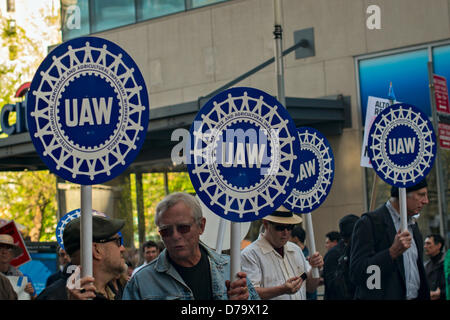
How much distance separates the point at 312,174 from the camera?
711cm

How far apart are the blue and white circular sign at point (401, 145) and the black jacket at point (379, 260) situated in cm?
31

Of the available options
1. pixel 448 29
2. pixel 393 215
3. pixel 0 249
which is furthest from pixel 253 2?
pixel 393 215

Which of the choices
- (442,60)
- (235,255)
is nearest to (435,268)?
(442,60)

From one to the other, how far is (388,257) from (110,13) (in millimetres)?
17117

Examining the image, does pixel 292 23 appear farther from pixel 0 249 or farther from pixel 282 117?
pixel 282 117

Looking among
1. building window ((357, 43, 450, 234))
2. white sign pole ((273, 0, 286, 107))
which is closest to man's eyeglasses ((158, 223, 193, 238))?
white sign pole ((273, 0, 286, 107))

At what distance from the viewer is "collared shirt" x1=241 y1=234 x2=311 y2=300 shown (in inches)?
257

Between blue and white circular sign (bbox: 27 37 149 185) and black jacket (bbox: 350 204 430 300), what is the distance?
3.16 m

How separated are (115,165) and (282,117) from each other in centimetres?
104

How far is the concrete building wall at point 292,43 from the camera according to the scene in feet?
55.4

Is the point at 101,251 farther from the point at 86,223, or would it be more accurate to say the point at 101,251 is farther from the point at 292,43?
the point at 292,43

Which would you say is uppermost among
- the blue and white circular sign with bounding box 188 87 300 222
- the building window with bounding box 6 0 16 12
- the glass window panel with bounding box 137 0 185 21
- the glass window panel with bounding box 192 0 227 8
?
the building window with bounding box 6 0 16 12

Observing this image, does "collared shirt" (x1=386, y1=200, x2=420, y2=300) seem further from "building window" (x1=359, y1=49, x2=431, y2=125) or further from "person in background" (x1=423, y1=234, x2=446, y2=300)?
"building window" (x1=359, y1=49, x2=431, y2=125)
